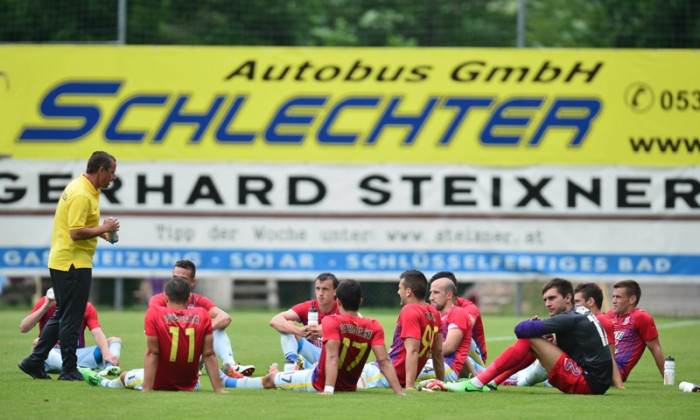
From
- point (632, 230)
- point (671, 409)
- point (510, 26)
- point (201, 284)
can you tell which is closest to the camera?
point (671, 409)

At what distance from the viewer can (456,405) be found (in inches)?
376

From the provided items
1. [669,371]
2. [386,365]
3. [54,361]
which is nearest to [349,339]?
[386,365]

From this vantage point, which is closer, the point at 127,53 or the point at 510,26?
the point at 127,53

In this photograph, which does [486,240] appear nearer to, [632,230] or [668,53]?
[632,230]

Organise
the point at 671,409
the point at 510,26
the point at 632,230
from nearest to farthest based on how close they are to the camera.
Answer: the point at 671,409 → the point at 632,230 → the point at 510,26

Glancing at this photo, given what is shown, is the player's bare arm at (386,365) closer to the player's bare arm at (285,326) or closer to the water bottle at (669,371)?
the player's bare arm at (285,326)

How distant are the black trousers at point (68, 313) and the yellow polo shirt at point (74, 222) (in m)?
0.10

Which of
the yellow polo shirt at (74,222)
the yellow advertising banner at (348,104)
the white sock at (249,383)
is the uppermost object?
the yellow advertising banner at (348,104)

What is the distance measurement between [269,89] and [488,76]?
13.9 feet

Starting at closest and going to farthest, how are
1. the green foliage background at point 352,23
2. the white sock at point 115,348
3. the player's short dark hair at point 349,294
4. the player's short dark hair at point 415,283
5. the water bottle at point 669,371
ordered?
the player's short dark hair at point 349,294 → the player's short dark hair at point 415,283 → the water bottle at point 669,371 → the white sock at point 115,348 → the green foliage background at point 352,23

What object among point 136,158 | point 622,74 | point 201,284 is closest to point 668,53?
point 622,74

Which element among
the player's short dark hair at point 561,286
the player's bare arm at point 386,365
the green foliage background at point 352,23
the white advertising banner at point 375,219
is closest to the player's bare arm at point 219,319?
the player's bare arm at point 386,365

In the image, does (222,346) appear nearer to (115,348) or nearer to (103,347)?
(115,348)

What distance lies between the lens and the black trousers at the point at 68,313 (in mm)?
11164
